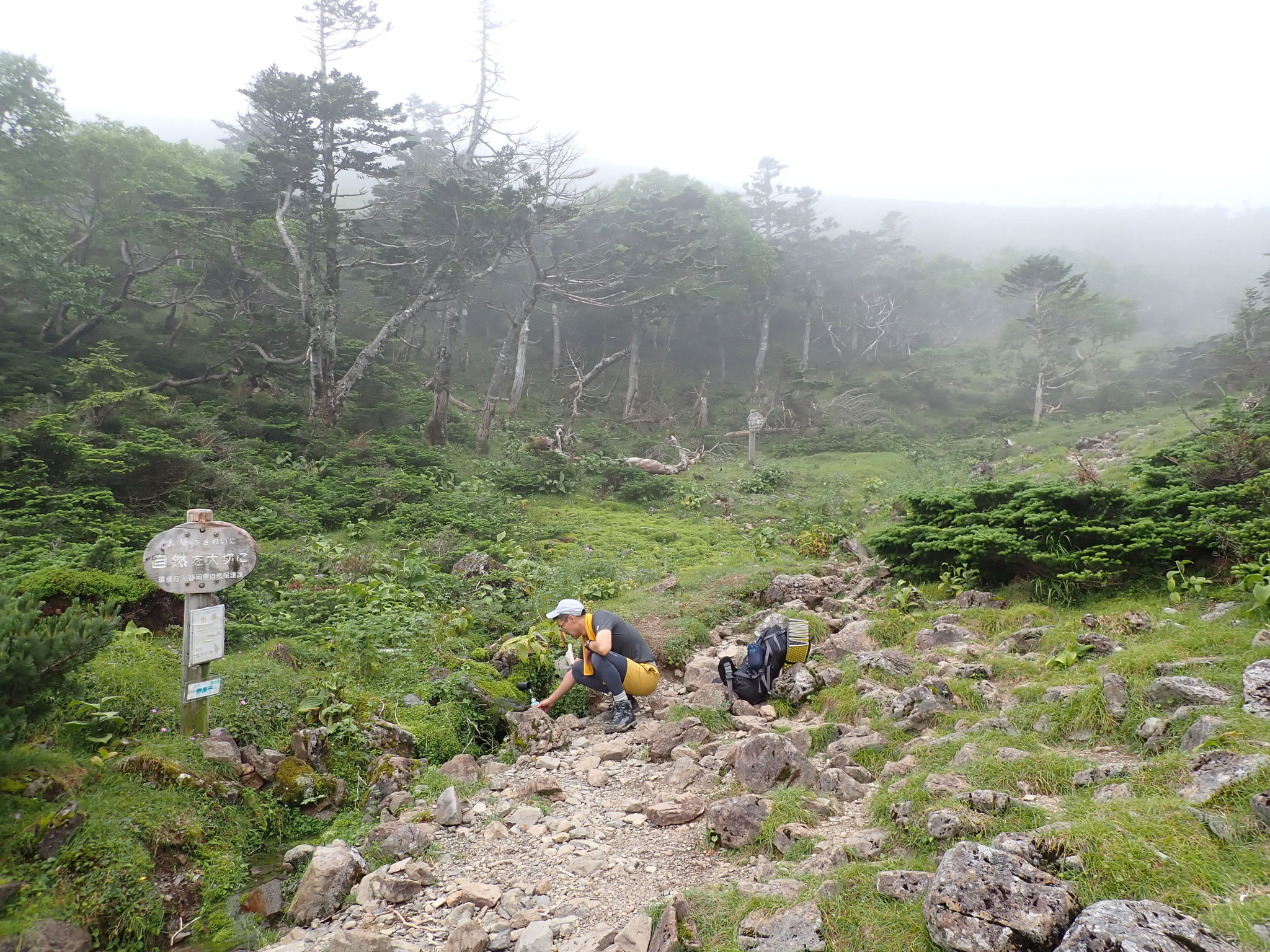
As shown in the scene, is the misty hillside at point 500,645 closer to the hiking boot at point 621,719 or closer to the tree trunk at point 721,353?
the hiking boot at point 621,719

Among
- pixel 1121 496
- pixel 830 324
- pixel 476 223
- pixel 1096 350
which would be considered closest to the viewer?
pixel 1121 496

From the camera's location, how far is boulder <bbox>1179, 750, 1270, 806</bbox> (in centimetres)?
260

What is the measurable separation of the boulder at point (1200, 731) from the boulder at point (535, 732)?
4.12m

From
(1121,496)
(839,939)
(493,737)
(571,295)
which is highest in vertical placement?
(571,295)

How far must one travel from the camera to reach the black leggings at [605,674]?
5699mm

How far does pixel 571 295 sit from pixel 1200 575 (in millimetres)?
17241

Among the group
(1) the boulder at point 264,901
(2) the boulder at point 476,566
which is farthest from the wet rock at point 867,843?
(2) the boulder at point 476,566

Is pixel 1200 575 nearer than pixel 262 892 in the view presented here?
No

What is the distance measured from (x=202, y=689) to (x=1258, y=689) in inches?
254

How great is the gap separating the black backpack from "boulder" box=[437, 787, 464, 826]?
97.3 inches

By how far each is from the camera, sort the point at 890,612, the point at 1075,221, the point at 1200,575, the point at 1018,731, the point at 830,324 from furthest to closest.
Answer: the point at 1075,221
the point at 830,324
the point at 890,612
the point at 1200,575
the point at 1018,731

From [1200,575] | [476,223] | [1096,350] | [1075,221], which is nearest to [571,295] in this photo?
[476,223]

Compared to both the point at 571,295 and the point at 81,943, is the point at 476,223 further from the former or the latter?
the point at 81,943

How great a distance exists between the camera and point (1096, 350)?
34844 mm
